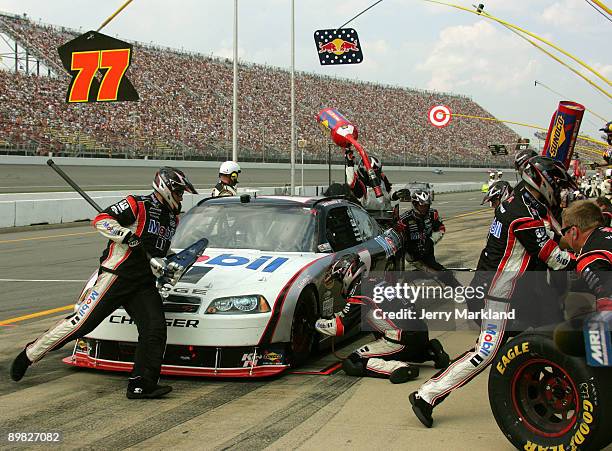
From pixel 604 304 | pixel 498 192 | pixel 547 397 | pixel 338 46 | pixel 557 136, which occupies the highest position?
pixel 338 46

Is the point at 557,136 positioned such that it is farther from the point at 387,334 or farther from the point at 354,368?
the point at 354,368

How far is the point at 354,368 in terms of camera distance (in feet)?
20.4

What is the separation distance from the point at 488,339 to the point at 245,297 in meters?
2.09

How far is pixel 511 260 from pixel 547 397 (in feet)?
3.15

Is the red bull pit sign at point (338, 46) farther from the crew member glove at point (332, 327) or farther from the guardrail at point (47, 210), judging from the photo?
the crew member glove at point (332, 327)

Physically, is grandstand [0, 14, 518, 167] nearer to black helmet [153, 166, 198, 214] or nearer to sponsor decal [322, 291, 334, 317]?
sponsor decal [322, 291, 334, 317]

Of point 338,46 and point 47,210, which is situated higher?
point 338,46

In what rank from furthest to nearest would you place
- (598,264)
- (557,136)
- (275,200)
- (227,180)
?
(227,180)
(557,136)
(275,200)
(598,264)

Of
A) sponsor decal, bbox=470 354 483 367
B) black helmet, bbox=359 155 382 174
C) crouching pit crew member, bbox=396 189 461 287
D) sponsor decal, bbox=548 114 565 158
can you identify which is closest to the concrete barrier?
black helmet, bbox=359 155 382 174

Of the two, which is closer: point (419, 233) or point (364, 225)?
point (364, 225)

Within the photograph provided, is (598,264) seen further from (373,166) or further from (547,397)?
(373,166)

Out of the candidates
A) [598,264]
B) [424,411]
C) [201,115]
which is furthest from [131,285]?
[201,115]

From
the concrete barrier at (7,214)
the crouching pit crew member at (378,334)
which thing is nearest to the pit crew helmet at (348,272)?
the crouching pit crew member at (378,334)

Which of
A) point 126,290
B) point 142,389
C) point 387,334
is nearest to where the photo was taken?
point 142,389
